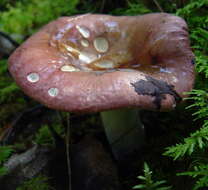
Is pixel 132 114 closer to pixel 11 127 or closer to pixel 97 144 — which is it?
pixel 97 144

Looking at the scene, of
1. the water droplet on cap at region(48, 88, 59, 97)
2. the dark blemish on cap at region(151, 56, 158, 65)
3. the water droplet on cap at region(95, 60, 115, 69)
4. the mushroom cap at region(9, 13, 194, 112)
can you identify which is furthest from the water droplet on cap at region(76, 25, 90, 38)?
the water droplet on cap at region(48, 88, 59, 97)

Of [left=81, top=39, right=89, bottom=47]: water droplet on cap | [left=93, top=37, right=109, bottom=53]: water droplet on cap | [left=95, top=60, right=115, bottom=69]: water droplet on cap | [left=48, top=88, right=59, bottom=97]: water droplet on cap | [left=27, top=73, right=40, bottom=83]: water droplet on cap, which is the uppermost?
[left=27, top=73, right=40, bottom=83]: water droplet on cap

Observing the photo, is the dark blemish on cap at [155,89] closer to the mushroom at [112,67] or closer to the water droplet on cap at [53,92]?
the mushroom at [112,67]

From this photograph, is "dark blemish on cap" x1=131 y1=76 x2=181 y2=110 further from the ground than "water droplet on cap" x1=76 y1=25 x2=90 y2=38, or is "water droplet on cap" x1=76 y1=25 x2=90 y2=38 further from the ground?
"water droplet on cap" x1=76 y1=25 x2=90 y2=38

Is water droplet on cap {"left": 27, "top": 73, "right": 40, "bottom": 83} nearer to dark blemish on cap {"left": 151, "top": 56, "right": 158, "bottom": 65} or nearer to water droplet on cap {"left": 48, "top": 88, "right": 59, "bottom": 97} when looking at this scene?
water droplet on cap {"left": 48, "top": 88, "right": 59, "bottom": 97}

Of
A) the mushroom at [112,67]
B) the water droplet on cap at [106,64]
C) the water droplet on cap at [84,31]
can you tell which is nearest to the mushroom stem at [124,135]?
the mushroom at [112,67]

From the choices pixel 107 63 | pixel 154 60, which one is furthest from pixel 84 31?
pixel 154 60

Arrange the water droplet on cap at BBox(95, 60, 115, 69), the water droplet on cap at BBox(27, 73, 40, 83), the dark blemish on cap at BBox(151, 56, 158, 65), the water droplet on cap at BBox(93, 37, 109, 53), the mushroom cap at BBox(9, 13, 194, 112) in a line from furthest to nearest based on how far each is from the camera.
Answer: the water droplet on cap at BBox(93, 37, 109, 53) → the water droplet on cap at BBox(95, 60, 115, 69) → the dark blemish on cap at BBox(151, 56, 158, 65) → the water droplet on cap at BBox(27, 73, 40, 83) → the mushroom cap at BBox(9, 13, 194, 112)
